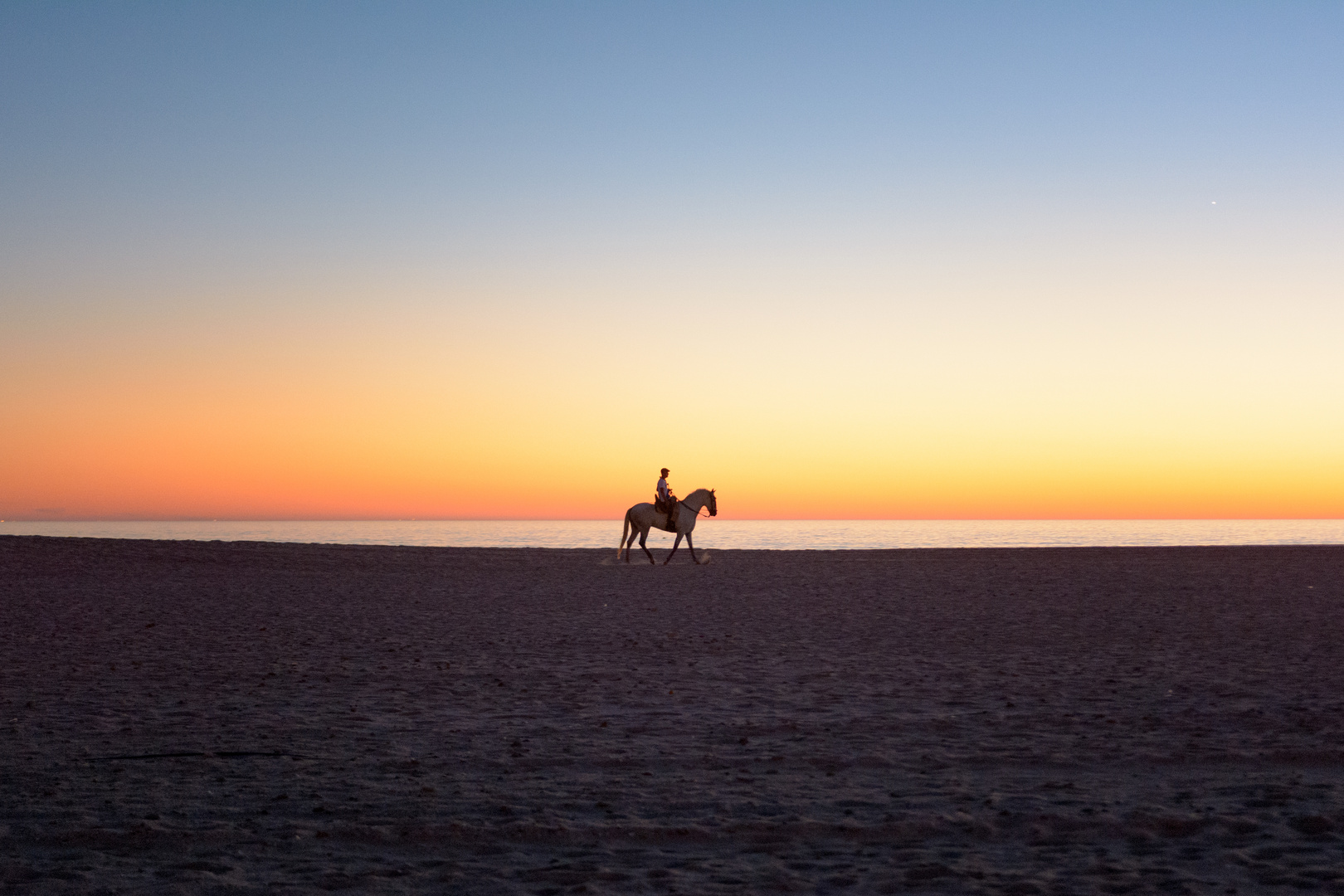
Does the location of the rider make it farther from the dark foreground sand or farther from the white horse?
the dark foreground sand

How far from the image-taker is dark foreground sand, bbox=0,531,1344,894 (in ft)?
17.0

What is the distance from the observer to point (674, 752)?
763cm

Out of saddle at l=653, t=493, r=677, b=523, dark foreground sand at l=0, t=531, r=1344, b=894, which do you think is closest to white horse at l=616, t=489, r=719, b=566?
saddle at l=653, t=493, r=677, b=523

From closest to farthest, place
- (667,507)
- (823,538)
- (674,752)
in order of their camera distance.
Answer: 1. (674,752)
2. (667,507)
3. (823,538)

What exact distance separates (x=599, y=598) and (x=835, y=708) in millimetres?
12382

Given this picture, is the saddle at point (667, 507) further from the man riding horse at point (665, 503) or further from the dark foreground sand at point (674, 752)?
the dark foreground sand at point (674, 752)

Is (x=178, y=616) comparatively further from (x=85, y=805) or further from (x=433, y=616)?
(x=85, y=805)

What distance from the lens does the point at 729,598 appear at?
21.2m

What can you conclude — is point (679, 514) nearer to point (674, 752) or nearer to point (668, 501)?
point (668, 501)

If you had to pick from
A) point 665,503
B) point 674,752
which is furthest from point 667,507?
point 674,752

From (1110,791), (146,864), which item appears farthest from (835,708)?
(146,864)

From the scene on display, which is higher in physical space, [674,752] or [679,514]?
[679,514]

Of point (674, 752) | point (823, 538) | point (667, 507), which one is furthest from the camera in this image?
point (823, 538)

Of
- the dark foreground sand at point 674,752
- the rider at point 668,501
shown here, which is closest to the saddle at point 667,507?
the rider at point 668,501
